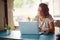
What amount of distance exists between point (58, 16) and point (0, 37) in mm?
1075

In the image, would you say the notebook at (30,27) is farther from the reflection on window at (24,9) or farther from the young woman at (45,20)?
the reflection on window at (24,9)

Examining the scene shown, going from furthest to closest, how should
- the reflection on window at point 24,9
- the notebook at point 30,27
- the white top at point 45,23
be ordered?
the reflection on window at point 24,9 < the white top at point 45,23 < the notebook at point 30,27

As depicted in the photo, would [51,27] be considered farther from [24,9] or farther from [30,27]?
[24,9]

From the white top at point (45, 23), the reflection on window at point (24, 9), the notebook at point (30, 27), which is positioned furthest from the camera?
the reflection on window at point (24, 9)

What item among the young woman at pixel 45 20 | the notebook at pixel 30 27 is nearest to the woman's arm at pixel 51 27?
the young woman at pixel 45 20

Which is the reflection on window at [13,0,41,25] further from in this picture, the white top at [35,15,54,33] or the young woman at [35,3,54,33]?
the white top at [35,15,54,33]

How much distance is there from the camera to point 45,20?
2039mm

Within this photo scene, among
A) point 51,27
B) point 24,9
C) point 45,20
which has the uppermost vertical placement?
point 24,9

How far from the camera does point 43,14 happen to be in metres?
2.07

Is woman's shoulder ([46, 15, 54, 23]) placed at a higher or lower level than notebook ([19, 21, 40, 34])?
higher

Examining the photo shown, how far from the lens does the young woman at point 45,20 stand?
1988mm

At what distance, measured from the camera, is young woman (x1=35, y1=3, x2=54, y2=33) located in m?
1.99

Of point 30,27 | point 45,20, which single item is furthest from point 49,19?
point 30,27

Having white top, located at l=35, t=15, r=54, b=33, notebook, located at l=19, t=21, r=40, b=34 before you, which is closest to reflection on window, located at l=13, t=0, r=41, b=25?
white top, located at l=35, t=15, r=54, b=33
